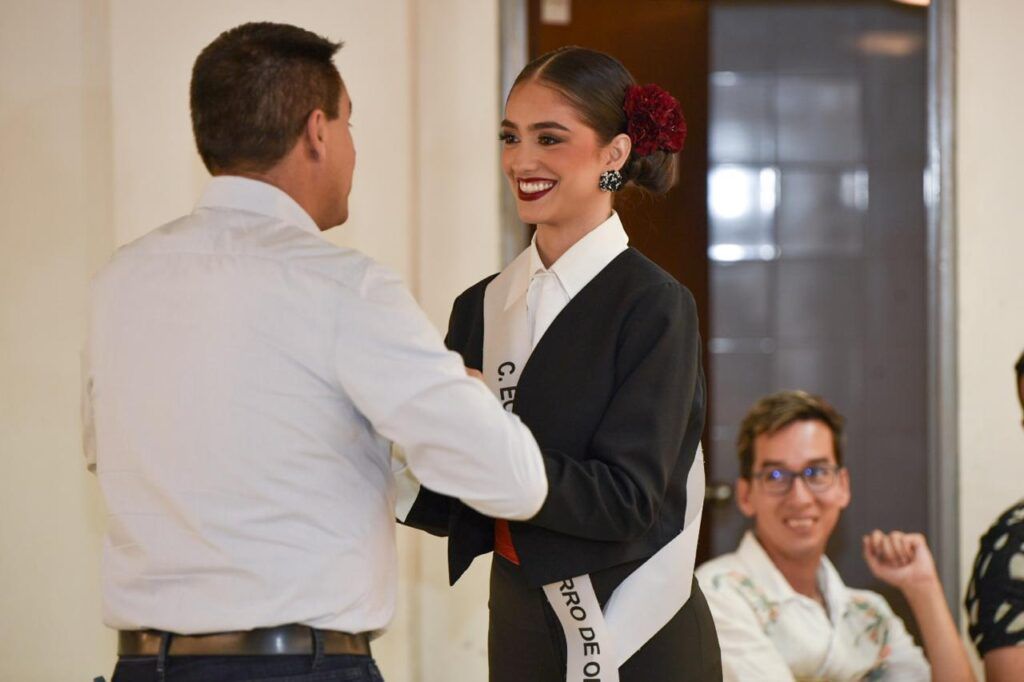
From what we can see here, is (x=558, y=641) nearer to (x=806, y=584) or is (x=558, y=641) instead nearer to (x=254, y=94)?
(x=254, y=94)

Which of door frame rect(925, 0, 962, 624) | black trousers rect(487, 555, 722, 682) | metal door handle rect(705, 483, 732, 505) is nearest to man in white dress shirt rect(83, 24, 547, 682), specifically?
black trousers rect(487, 555, 722, 682)

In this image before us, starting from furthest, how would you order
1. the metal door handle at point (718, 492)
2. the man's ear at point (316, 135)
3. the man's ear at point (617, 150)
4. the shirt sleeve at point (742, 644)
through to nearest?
the metal door handle at point (718, 492) < the shirt sleeve at point (742, 644) < the man's ear at point (617, 150) < the man's ear at point (316, 135)

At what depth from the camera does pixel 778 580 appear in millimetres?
2652

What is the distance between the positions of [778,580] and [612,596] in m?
1.02

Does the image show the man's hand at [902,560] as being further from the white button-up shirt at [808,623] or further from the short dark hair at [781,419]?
the short dark hair at [781,419]

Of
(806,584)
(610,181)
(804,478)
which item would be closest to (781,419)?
(804,478)

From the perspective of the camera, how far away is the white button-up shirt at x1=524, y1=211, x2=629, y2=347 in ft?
5.86

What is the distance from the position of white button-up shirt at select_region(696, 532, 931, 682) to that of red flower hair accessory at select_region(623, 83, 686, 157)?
3.69 feet

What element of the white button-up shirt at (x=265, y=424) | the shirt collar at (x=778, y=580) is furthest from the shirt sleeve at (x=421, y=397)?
the shirt collar at (x=778, y=580)

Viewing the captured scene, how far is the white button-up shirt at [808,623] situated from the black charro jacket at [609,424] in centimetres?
89

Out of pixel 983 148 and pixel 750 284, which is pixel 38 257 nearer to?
pixel 983 148

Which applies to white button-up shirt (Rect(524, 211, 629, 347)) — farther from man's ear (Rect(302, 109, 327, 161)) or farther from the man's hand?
the man's hand

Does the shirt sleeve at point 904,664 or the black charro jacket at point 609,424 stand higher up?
the black charro jacket at point 609,424

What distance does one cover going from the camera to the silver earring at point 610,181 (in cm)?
185
